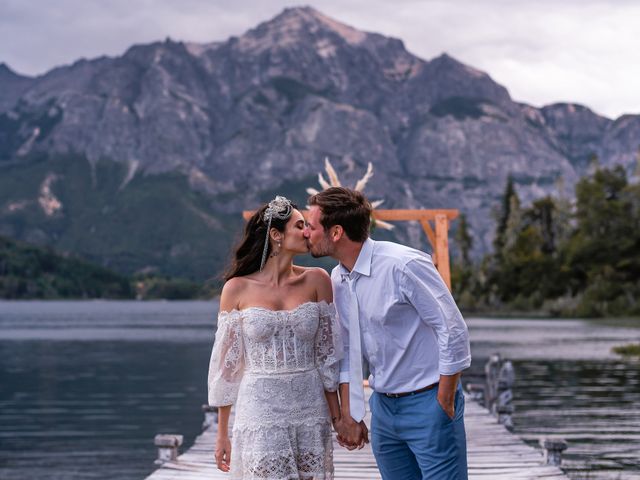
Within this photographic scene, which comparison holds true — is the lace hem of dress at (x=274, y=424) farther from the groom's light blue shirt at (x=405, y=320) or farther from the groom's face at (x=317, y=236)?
the groom's face at (x=317, y=236)

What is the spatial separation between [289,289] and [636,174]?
9906 centimetres

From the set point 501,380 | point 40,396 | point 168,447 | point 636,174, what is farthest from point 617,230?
point 168,447

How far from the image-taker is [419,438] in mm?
5160

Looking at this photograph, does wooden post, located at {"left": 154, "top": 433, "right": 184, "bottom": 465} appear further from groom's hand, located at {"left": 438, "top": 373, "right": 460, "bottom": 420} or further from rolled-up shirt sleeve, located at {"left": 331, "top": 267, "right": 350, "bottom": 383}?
groom's hand, located at {"left": 438, "top": 373, "right": 460, "bottom": 420}

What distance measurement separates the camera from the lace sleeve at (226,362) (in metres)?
5.54

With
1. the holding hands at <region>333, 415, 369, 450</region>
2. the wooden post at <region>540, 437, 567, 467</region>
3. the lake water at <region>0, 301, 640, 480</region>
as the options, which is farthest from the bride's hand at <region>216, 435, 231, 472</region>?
the lake water at <region>0, 301, 640, 480</region>

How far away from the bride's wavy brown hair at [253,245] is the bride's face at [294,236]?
0.10ft

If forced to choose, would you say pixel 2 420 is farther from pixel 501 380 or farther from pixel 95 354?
pixel 95 354

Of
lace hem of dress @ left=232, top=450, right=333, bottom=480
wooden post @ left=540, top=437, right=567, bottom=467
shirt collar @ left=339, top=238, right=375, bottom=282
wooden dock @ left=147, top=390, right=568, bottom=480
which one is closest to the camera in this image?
shirt collar @ left=339, top=238, right=375, bottom=282

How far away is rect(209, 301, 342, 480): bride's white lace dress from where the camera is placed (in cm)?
540

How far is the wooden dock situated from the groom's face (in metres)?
5.19

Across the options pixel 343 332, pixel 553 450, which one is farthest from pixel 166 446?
pixel 343 332

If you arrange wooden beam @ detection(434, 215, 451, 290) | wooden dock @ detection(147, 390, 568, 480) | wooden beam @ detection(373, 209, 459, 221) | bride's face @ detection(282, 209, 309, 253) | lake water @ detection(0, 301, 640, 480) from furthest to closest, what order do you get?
lake water @ detection(0, 301, 640, 480) → wooden beam @ detection(373, 209, 459, 221) → wooden beam @ detection(434, 215, 451, 290) → wooden dock @ detection(147, 390, 568, 480) → bride's face @ detection(282, 209, 309, 253)

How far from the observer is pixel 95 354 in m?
61.4
